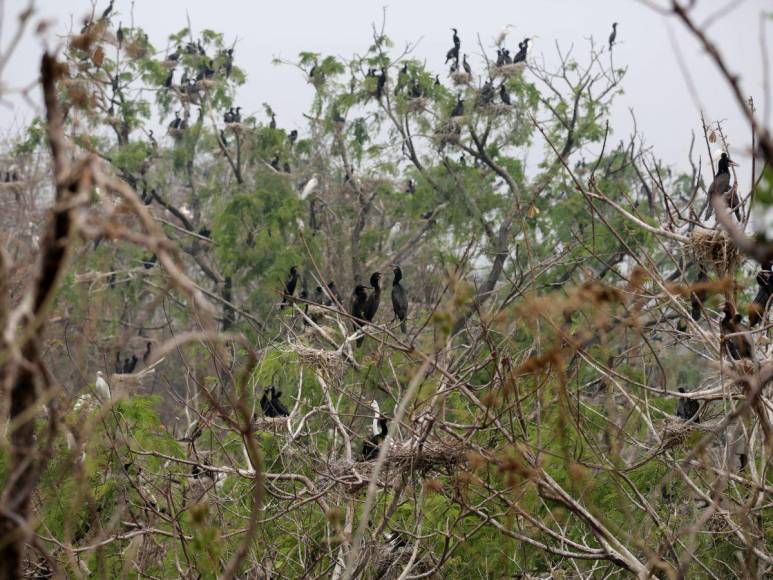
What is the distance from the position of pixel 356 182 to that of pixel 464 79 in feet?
9.98

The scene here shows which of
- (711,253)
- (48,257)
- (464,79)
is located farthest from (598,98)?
(48,257)

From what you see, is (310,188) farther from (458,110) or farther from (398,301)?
(398,301)

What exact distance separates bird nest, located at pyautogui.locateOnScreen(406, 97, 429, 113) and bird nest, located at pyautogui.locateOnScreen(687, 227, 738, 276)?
37.7ft

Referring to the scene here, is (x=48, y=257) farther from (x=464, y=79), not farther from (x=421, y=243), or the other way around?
(x=421, y=243)

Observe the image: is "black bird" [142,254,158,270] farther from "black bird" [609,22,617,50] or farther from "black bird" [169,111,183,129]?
"black bird" [609,22,617,50]

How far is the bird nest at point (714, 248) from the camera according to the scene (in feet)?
13.1

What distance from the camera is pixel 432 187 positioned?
15719mm

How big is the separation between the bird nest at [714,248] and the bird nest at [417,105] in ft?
37.7

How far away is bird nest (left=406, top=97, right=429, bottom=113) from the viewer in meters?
A: 15.3

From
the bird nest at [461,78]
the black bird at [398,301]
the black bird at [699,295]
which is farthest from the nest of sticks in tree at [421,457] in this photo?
the bird nest at [461,78]

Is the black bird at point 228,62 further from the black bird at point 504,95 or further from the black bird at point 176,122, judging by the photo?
the black bird at point 504,95

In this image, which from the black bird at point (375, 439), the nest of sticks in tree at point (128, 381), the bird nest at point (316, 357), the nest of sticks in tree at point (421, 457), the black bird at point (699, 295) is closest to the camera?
the nest of sticks in tree at point (128, 381)

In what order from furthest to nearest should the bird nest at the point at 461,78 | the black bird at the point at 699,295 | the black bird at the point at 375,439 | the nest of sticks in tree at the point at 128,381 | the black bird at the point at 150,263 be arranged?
1. the black bird at the point at 150,263
2. the bird nest at the point at 461,78
3. the black bird at the point at 375,439
4. the black bird at the point at 699,295
5. the nest of sticks in tree at the point at 128,381

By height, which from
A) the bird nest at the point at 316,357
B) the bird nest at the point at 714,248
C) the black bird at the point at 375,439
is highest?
the bird nest at the point at 714,248
